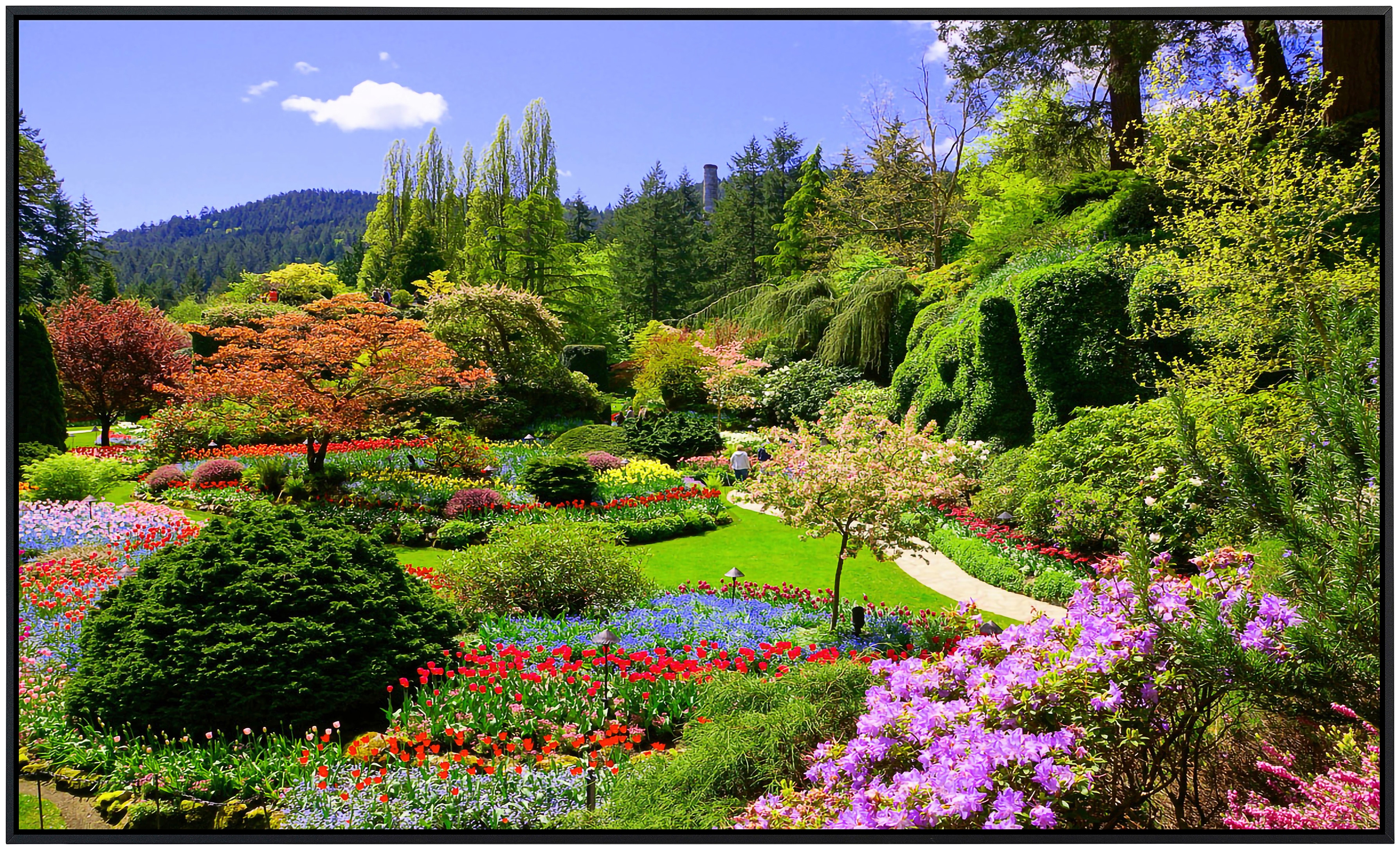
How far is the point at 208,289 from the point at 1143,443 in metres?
46.4

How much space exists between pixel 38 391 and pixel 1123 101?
1210 cm

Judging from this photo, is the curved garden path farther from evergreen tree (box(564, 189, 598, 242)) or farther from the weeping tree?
evergreen tree (box(564, 189, 598, 242))

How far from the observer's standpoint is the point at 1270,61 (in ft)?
21.7

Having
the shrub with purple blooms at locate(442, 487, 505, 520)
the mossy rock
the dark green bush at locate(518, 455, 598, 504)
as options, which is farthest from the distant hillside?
the mossy rock

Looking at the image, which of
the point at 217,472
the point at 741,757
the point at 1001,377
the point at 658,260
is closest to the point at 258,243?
the point at 658,260

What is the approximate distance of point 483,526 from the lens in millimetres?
8211

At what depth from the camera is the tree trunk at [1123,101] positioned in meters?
6.25

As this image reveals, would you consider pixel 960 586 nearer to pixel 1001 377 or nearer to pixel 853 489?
pixel 853 489

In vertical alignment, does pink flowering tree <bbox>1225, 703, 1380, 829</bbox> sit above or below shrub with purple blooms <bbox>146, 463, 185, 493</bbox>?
below

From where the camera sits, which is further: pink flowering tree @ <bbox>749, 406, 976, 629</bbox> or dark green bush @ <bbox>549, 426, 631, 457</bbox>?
dark green bush @ <bbox>549, 426, 631, 457</bbox>

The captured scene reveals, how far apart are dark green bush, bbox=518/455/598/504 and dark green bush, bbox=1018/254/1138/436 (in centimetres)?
641

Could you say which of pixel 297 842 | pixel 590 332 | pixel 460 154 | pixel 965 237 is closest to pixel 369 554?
pixel 297 842

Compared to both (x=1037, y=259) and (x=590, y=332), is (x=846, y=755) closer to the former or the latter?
(x=1037, y=259)

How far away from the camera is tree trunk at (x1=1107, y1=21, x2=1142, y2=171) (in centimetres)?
625
